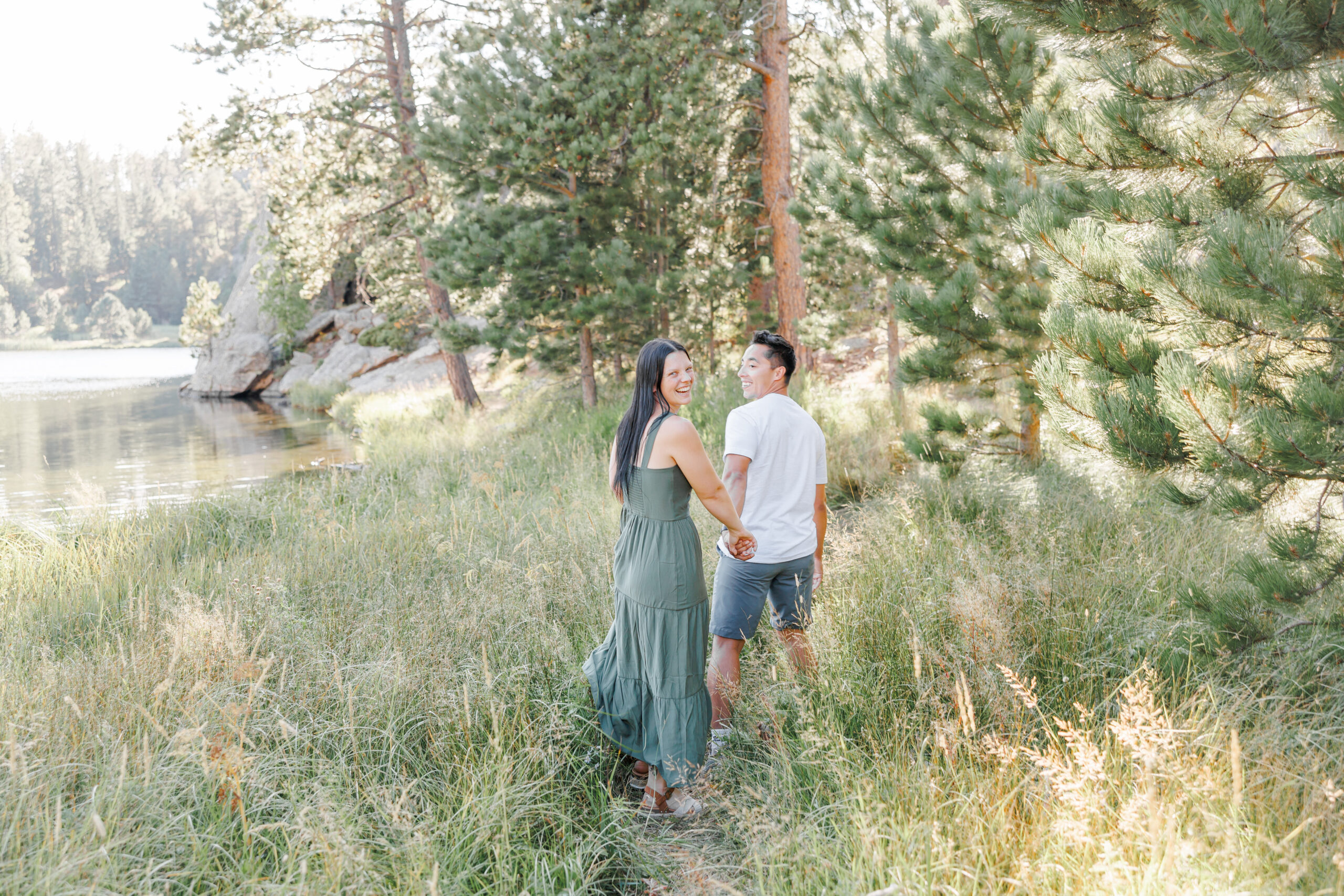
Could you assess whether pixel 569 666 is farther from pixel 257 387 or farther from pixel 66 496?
pixel 257 387

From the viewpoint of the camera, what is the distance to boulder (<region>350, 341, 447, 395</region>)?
912 inches

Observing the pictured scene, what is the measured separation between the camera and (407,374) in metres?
23.8

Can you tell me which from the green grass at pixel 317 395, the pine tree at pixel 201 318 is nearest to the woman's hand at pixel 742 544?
the green grass at pixel 317 395

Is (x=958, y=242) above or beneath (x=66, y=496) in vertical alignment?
above

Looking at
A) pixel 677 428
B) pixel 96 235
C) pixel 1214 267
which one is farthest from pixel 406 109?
pixel 96 235

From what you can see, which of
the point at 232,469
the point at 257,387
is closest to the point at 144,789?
the point at 232,469

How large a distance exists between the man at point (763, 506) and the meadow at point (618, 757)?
22cm

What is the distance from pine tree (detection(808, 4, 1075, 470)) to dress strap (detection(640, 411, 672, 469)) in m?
3.33

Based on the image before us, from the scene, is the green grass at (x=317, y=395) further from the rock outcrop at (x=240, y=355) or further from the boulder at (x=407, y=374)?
the rock outcrop at (x=240, y=355)

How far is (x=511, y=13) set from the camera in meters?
10.4

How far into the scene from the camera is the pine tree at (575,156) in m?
10.2

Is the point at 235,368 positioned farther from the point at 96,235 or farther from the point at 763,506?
the point at 96,235

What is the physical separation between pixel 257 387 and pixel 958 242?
3194 cm

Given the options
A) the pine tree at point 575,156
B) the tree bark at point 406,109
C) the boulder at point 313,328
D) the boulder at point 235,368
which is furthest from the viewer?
the boulder at point 313,328
